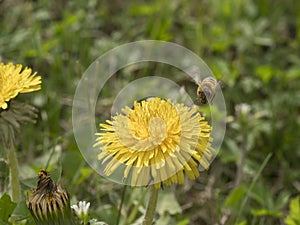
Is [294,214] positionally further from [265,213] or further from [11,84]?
[11,84]

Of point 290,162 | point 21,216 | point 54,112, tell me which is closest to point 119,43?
point 54,112

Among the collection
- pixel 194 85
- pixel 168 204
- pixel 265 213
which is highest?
pixel 194 85

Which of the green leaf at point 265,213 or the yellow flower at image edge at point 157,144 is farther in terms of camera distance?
the green leaf at point 265,213

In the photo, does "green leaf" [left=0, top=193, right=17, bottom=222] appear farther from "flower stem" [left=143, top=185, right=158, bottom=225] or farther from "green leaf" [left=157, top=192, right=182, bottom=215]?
"green leaf" [left=157, top=192, right=182, bottom=215]

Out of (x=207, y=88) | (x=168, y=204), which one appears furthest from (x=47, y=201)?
(x=168, y=204)

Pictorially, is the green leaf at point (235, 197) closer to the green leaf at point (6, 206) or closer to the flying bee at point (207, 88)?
the flying bee at point (207, 88)

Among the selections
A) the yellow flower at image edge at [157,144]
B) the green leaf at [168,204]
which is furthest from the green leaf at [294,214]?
the yellow flower at image edge at [157,144]
